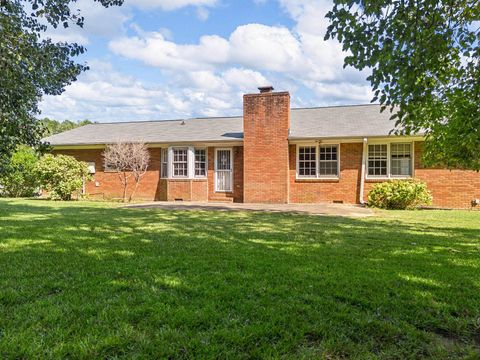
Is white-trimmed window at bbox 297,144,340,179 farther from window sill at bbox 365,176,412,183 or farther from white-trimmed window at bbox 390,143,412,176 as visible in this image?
white-trimmed window at bbox 390,143,412,176

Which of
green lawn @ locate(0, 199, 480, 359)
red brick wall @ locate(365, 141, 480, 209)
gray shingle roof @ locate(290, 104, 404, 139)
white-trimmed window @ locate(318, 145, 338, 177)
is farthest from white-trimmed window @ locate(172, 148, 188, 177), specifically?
green lawn @ locate(0, 199, 480, 359)

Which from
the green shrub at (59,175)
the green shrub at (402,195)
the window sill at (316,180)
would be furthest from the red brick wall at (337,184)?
the green shrub at (59,175)

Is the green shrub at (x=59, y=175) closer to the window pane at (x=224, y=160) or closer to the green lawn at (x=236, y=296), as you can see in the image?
the window pane at (x=224, y=160)

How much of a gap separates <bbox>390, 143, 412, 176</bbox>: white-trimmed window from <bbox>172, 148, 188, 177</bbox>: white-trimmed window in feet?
30.7

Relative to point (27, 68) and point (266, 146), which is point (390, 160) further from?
point (27, 68)

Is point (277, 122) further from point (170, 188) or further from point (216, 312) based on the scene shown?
point (216, 312)

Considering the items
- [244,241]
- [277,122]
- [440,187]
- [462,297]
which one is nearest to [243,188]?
[277,122]

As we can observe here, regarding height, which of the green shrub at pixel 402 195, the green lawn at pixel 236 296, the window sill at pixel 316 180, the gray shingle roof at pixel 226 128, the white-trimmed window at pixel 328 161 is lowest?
the green lawn at pixel 236 296

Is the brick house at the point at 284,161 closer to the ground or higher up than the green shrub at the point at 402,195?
higher up

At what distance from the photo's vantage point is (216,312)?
3.60 meters

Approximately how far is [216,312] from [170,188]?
15.8 meters

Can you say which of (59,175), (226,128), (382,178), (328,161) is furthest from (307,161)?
(59,175)

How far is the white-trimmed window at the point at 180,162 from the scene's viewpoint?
1909 cm

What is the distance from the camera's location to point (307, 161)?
58.2 feet
